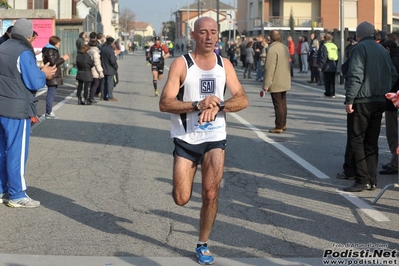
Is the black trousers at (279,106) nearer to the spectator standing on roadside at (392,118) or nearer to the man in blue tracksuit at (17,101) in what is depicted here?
the spectator standing on roadside at (392,118)

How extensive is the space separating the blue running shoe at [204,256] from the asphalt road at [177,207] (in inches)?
4.0

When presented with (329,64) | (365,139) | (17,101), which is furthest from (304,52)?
(17,101)

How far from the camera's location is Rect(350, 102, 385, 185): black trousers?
870cm

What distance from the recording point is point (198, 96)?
230 inches

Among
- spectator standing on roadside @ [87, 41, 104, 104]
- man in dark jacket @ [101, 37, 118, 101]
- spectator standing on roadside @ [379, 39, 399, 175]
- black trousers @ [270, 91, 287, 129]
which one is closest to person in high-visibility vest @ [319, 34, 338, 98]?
man in dark jacket @ [101, 37, 118, 101]

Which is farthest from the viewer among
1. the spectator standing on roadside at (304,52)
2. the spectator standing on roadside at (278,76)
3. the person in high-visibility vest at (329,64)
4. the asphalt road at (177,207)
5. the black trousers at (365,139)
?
the spectator standing on roadside at (304,52)

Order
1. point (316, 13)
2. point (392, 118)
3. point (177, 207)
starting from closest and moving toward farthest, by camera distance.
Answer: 1. point (177, 207)
2. point (392, 118)
3. point (316, 13)

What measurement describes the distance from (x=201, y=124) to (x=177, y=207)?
2.26 m

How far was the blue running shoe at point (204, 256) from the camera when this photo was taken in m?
5.77

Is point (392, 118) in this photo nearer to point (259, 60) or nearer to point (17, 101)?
point (17, 101)

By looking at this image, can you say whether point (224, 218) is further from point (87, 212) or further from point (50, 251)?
point (50, 251)

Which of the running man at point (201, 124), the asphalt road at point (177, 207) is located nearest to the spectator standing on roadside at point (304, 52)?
the asphalt road at point (177, 207)

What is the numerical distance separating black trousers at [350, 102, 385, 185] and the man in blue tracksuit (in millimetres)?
3581

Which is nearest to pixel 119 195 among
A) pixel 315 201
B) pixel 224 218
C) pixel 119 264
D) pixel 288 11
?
pixel 224 218
